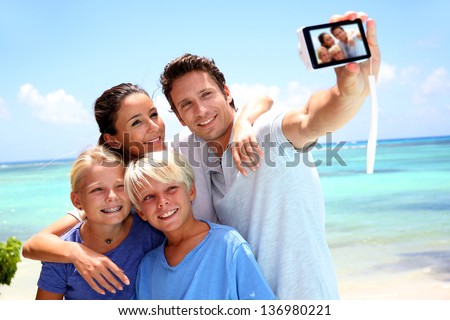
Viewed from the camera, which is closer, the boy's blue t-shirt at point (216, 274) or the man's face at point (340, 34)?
the man's face at point (340, 34)

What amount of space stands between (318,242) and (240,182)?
0.52 m

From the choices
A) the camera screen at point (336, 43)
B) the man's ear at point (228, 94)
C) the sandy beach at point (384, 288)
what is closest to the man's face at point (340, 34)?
the camera screen at point (336, 43)

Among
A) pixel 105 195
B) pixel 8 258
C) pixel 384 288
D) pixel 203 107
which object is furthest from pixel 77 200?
pixel 384 288

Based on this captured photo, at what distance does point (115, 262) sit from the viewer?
300 centimetres

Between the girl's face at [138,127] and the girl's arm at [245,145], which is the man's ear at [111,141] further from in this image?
the girl's arm at [245,145]

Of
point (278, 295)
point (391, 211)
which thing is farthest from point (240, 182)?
point (391, 211)

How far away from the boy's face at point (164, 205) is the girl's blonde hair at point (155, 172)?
3 cm

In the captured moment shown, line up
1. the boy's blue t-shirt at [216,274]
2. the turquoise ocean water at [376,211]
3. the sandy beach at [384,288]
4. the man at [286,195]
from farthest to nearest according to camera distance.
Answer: the turquoise ocean water at [376,211], the sandy beach at [384,288], the boy's blue t-shirt at [216,274], the man at [286,195]

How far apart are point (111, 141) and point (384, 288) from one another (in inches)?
215

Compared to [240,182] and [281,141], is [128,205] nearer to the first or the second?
[240,182]

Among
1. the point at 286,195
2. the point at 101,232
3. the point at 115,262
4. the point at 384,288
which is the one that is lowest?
the point at 384,288

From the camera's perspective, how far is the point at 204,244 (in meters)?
2.78

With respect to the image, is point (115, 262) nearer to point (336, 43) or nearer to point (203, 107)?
point (203, 107)

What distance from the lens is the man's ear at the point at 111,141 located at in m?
3.45
